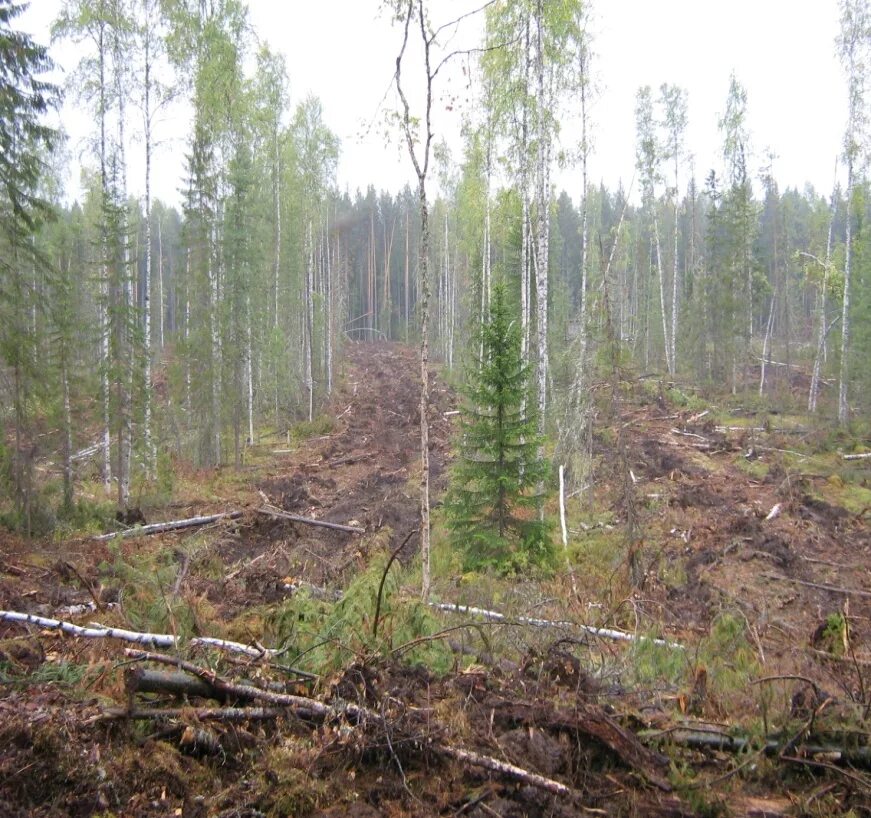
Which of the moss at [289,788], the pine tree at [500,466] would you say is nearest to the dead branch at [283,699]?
the moss at [289,788]

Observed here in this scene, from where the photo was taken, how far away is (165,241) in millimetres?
64125

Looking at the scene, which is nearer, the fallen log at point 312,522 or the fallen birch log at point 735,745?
the fallen birch log at point 735,745

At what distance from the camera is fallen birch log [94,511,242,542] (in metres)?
11.2

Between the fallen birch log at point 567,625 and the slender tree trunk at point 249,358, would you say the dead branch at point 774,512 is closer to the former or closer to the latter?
the fallen birch log at point 567,625

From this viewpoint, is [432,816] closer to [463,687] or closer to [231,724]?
[463,687]

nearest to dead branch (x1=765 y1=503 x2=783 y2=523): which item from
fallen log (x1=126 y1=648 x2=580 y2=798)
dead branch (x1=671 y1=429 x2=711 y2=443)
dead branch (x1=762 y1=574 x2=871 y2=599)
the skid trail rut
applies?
dead branch (x1=762 y1=574 x2=871 y2=599)

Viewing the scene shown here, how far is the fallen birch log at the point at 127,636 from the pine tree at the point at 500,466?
18.2 feet

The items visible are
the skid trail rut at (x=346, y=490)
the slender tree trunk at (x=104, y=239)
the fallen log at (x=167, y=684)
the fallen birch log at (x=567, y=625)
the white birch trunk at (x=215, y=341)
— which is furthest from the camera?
the white birch trunk at (x=215, y=341)

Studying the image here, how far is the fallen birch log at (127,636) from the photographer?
4.52 meters

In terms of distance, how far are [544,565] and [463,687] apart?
5.94 metres

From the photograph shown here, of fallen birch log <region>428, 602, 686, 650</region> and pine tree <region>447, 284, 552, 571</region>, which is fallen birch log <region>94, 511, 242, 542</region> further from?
fallen birch log <region>428, 602, 686, 650</region>

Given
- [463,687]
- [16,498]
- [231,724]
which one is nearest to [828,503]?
[463,687]

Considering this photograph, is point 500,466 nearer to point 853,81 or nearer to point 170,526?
point 170,526

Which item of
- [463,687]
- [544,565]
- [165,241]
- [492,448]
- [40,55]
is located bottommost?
[544,565]
